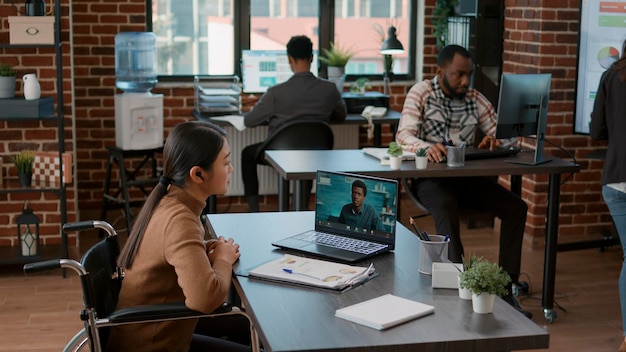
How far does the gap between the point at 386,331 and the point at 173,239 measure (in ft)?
2.21

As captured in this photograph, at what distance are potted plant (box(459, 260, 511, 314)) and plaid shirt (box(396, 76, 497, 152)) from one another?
247 cm

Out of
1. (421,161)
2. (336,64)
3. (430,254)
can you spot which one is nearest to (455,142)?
(421,161)

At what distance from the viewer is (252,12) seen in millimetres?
6766

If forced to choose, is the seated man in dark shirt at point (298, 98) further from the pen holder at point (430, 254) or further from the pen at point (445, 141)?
the pen holder at point (430, 254)

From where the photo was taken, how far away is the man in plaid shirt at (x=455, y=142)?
451 cm

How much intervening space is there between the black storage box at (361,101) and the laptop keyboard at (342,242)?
3200mm

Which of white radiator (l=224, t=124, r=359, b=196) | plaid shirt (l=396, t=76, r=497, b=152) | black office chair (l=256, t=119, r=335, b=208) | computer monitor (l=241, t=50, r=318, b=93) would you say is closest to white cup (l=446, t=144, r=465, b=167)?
plaid shirt (l=396, t=76, r=497, b=152)

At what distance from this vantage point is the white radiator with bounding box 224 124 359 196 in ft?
21.3

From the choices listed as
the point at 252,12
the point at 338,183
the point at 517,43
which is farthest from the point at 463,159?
the point at 252,12

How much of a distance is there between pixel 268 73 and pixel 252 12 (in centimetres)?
56

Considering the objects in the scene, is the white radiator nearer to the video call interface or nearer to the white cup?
the white cup

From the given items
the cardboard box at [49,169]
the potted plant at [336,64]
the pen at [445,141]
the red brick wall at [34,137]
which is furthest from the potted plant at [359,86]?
the cardboard box at [49,169]

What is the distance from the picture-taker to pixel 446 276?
2537 millimetres

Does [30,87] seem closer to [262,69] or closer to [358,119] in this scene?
[262,69]
